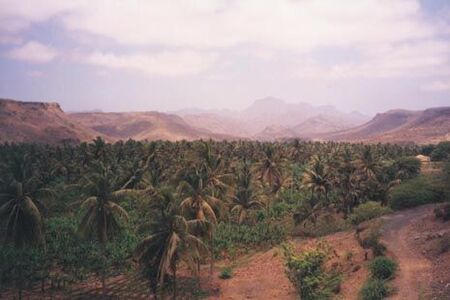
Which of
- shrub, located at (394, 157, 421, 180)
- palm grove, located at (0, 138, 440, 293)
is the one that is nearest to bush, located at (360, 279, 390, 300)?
palm grove, located at (0, 138, 440, 293)

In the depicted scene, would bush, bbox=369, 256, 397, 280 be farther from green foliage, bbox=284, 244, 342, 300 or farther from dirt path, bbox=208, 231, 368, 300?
green foliage, bbox=284, 244, 342, 300

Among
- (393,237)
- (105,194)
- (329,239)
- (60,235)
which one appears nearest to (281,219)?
(329,239)

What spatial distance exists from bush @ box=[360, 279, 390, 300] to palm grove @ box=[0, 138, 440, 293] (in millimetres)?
11167

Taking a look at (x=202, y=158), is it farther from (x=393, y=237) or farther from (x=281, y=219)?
(x=281, y=219)

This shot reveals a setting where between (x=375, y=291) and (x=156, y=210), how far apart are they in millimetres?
15135

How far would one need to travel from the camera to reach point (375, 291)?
89.6 ft

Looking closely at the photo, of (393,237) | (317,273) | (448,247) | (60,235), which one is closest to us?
(317,273)

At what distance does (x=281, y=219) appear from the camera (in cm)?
6412

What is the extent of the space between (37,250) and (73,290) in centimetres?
998

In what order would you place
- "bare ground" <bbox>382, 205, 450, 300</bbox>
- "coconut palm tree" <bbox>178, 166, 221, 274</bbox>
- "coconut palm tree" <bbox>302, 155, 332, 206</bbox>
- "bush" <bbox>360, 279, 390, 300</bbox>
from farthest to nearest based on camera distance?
"coconut palm tree" <bbox>302, 155, 332, 206</bbox>, "coconut palm tree" <bbox>178, 166, 221, 274</bbox>, "bush" <bbox>360, 279, 390, 300</bbox>, "bare ground" <bbox>382, 205, 450, 300</bbox>

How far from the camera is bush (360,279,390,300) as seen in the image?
27125mm

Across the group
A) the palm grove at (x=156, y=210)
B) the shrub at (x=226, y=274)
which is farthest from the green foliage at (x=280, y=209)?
the shrub at (x=226, y=274)

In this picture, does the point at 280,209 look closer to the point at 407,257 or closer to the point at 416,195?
the point at 416,195

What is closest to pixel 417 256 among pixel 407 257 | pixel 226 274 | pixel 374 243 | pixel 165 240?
pixel 407 257
